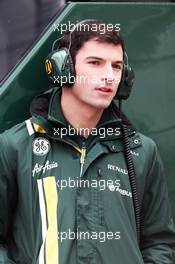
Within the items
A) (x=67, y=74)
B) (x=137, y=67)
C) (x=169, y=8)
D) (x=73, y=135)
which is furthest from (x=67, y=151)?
(x=169, y=8)

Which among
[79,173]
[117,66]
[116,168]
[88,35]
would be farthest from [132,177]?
[88,35]

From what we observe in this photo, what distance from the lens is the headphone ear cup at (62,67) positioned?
2.91 meters

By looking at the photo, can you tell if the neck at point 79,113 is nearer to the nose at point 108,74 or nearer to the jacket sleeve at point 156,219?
the nose at point 108,74

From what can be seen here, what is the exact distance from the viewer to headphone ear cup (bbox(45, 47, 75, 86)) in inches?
115

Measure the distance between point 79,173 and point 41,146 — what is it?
0.57 feet

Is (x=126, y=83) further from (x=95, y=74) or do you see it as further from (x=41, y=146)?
(x=41, y=146)

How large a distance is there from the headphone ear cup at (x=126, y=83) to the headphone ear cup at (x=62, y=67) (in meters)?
0.21

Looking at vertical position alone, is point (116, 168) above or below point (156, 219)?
above

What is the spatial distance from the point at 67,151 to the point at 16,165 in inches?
7.7

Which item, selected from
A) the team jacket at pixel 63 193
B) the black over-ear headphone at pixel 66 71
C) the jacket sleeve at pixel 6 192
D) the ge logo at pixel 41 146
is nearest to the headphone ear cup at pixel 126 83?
the black over-ear headphone at pixel 66 71

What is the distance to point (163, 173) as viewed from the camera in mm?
3059

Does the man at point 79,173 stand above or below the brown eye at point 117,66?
below

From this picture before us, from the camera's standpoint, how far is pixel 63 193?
112 inches

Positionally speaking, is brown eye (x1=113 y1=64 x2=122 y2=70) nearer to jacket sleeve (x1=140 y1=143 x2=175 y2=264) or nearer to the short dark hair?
the short dark hair
